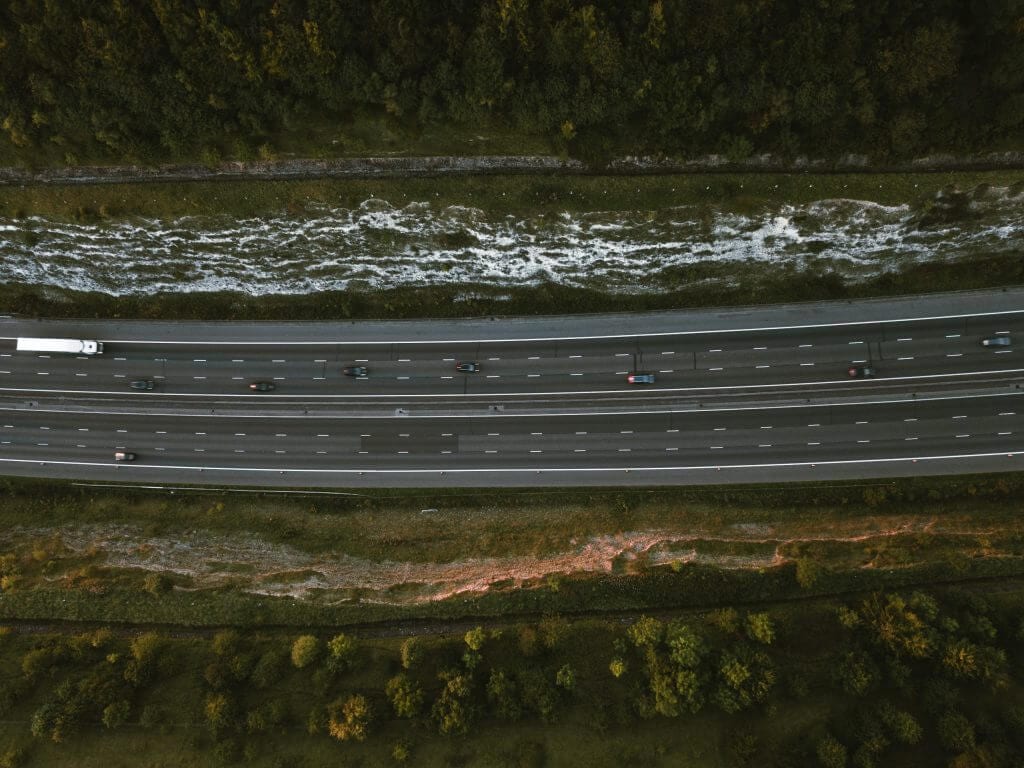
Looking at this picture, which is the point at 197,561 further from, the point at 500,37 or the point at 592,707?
the point at 500,37

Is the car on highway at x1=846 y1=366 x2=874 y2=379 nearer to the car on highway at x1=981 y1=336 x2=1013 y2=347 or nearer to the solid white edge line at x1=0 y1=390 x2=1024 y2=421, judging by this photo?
the solid white edge line at x1=0 y1=390 x2=1024 y2=421

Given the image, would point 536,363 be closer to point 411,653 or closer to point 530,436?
point 530,436

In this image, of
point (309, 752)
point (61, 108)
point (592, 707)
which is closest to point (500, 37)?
point (61, 108)

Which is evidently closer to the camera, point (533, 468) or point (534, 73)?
point (534, 73)

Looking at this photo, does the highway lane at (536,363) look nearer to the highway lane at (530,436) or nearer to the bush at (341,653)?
the highway lane at (530,436)

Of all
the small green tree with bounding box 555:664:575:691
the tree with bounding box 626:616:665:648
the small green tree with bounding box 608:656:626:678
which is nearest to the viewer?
the small green tree with bounding box 608:656:626:678

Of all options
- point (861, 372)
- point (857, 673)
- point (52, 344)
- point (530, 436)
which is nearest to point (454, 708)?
point (530, 436)

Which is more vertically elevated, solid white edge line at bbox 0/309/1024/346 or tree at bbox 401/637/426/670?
solid white edge line at bbox 0/309/1024/346

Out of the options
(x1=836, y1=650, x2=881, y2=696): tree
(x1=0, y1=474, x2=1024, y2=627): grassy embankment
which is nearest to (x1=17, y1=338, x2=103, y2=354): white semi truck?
(x1=0, y1=474, x2=1024, y2=627): grassy embankment
